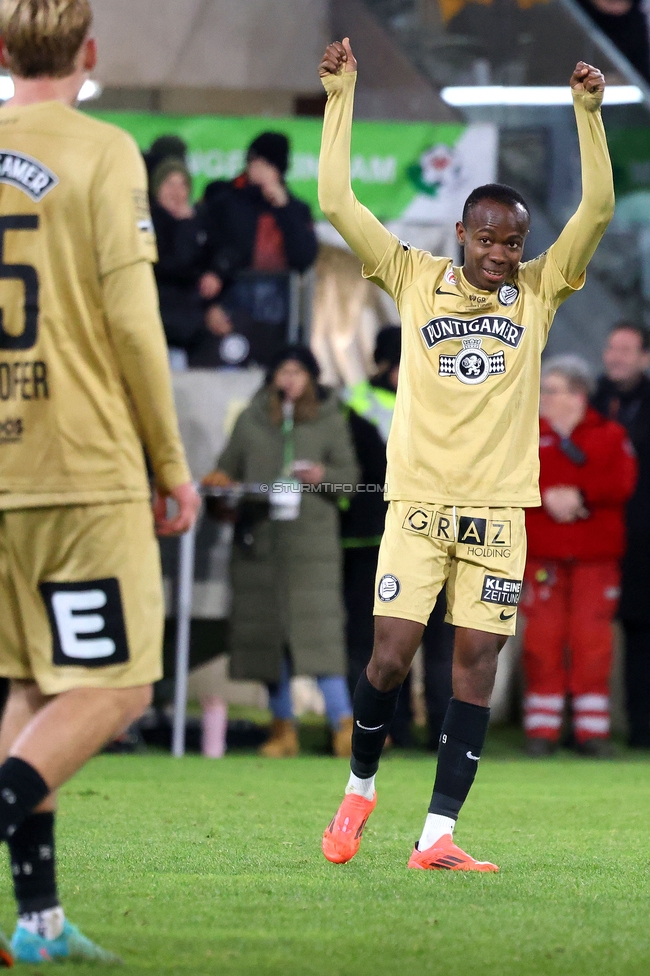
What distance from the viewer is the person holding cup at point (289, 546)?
9359 millimetres

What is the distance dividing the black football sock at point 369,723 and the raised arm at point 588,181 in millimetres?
1457

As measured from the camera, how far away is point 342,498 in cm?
961

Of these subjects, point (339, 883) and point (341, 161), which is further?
point (341, 161)

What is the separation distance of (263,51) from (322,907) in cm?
934

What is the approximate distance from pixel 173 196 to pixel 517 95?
339 centimetres

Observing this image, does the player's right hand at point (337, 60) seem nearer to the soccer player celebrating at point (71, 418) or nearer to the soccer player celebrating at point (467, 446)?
the soccer player celebrating at point (467, 446)

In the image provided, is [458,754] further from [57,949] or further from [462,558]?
[57,949]

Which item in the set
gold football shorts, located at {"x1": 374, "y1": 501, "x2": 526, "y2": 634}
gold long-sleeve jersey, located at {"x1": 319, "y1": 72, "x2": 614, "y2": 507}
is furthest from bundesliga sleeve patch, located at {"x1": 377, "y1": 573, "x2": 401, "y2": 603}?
gold long-sleeve jersey, located at {"x1": 319, "y1": 72, "x2": 614, "y2": 507}

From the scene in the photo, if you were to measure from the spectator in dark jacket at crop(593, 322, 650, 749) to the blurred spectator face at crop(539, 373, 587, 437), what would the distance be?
2.24 ft

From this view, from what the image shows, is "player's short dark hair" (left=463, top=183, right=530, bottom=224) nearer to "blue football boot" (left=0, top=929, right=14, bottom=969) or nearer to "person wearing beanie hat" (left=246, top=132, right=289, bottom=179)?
"blue football boot" (left=0, top=929, right=14, bottom=969)

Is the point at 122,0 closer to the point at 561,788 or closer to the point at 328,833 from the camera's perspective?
the point at 561,788

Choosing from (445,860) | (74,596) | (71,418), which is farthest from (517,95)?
(74,596)

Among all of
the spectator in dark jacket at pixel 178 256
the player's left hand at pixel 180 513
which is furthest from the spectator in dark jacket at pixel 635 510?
the player's left hand at pixel 180 513

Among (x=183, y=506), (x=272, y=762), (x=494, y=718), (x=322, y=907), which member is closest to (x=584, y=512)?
(x=494, y=718)
